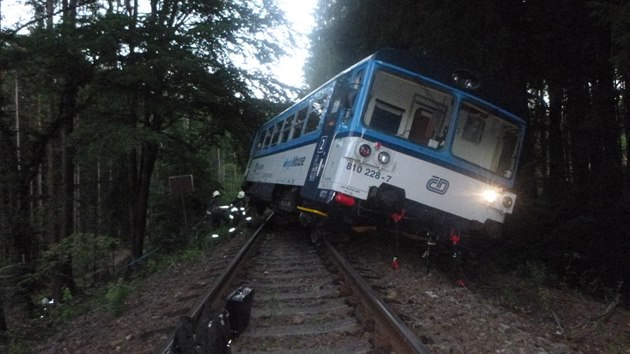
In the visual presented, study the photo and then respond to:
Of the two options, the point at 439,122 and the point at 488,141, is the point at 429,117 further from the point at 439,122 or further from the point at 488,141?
the point at 488,141

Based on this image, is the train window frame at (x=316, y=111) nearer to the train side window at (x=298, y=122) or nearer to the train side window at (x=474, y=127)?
the train side window at (x=298, y=122)

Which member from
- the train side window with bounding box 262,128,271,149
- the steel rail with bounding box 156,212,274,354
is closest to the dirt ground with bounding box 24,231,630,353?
the steel rail with bounding box 156,212,274,354

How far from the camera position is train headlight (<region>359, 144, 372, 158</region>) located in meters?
6.92

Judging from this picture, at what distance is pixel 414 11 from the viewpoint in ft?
31.4

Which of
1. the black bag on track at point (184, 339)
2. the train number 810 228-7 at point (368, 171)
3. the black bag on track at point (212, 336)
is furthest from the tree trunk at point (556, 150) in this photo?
the black bag on track at point (184, 339)

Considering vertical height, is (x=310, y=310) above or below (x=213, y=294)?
above

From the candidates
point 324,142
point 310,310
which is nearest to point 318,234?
point 324,142

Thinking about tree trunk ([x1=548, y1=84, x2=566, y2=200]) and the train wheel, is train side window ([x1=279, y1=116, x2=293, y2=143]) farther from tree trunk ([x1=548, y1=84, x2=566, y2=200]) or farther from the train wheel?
tree trunk ([x1=548, y1=84, x2=566, y2=200])

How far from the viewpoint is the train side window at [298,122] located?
400 inches

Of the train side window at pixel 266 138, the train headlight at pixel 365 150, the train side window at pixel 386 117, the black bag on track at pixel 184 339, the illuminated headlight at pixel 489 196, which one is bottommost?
the black bag on track at pixel 184 339

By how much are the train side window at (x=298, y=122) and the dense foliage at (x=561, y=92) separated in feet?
7.71

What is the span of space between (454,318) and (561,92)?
6.90 m

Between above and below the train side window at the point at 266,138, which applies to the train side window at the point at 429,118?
above

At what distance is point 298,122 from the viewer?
1056 cm
